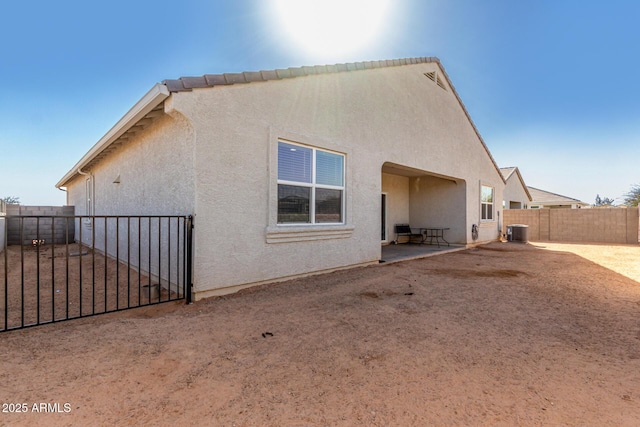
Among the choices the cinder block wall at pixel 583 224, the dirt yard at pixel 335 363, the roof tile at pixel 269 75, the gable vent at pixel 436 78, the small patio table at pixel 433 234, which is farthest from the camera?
the cinder block wall at pixel 583 224

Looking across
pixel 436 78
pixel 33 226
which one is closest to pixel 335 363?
pixel 436 78

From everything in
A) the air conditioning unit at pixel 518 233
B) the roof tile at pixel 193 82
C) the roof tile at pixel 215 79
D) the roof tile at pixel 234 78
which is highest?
the roof tile at pixel 234 78

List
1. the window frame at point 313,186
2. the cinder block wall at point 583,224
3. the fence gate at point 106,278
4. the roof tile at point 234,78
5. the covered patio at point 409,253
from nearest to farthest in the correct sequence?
the fence gate at point 106,278
the roof tile at point 234,78
the window frame at point 313,186
the covered patio at point 409,253
the cinder block wall at point 583,224

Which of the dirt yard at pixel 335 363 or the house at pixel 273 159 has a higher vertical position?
the house at pixel 273 159

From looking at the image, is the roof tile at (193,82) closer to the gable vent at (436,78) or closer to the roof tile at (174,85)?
the roof tile at (174,85)

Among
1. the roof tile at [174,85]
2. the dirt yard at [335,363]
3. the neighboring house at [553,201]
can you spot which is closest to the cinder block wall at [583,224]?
the dirt yard at [335,363]

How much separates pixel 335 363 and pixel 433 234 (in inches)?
436

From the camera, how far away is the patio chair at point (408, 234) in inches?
491

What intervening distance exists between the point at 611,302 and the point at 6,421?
7209 millimetres

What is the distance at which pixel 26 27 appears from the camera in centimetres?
792

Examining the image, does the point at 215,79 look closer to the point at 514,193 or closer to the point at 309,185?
the point at 309,185

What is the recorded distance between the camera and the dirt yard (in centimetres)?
198

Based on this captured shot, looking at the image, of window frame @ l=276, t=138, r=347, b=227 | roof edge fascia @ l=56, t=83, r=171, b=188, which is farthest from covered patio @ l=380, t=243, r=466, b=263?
roof edge fascia @ l=56, t=83, r=171, b=188

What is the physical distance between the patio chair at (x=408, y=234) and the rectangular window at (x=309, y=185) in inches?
252
